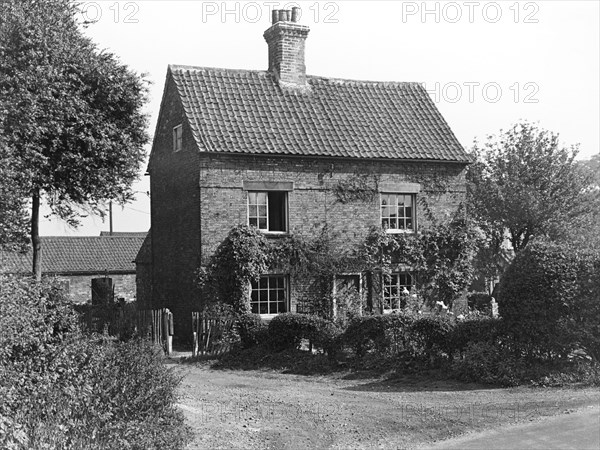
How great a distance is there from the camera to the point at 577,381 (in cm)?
1469

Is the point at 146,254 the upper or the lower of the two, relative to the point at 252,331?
upper

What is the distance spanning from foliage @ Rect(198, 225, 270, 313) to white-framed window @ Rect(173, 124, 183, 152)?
4157mm

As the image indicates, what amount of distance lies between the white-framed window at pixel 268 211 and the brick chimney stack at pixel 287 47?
474 cm

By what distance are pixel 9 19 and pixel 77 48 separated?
3.56 m

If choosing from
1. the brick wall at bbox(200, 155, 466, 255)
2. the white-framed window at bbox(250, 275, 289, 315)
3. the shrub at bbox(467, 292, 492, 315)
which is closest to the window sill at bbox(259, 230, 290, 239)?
the brick wall at bbox(200, 155, 466, 255)

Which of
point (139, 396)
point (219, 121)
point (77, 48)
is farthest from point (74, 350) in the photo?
point (77, 48)

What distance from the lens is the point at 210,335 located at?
860 inches

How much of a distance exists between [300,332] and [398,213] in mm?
Result: 8455

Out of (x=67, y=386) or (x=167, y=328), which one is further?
(x=167, y=328)

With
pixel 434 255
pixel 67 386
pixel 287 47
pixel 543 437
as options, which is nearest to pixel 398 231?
pixel 434 255

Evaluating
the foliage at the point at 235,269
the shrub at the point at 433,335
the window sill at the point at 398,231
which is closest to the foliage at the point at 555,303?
the shrub at the point at 433,335

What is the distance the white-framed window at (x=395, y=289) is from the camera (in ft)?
84.2

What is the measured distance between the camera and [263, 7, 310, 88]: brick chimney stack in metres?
26.7

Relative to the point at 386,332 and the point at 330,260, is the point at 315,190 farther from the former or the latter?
the point at 386,332
